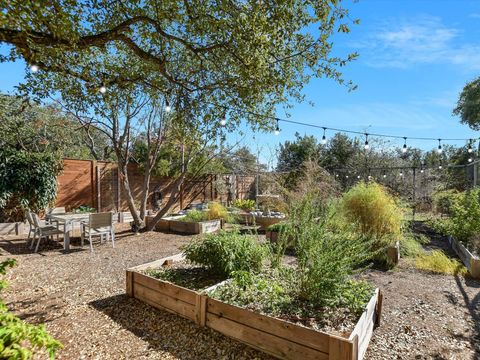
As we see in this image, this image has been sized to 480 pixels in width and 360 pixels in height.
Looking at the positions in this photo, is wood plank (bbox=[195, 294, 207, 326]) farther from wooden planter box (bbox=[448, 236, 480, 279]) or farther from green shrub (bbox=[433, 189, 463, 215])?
green shrub (bbox=[433, 189, 463, 215])

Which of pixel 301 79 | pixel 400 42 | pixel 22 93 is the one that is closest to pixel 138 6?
pixel 22 93

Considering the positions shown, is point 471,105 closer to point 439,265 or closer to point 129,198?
point 439,265

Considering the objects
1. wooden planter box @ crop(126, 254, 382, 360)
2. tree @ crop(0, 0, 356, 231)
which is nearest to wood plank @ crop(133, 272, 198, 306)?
wooden planter box @ crop(126, 254, 382, 360)

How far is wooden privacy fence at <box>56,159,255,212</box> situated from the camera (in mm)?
8328

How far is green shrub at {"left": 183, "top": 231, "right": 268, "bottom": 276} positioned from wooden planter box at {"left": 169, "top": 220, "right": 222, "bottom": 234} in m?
3.87

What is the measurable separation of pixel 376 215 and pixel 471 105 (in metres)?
11.3

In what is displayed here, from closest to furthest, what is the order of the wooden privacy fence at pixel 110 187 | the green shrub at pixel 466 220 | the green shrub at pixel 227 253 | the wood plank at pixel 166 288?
the wood plank at pixel 166 288 → the green shrub at pixel 227 253 → the green shrub at pixel 466 220 → the wooden privacy fence at pixel 110 187

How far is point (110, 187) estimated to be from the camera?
9266 mm

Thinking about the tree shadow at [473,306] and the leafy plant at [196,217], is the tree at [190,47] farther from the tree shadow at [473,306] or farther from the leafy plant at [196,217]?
the leafy plant at [196,217]

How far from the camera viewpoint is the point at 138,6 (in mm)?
3365

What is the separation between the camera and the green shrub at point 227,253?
3248mm

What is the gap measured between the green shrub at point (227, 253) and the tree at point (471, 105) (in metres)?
13.8

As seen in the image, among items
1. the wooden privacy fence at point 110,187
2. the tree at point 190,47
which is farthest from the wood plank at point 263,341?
the wooden privacy fence at point 110,187

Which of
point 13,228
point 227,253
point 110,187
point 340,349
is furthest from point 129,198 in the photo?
point 340,349
